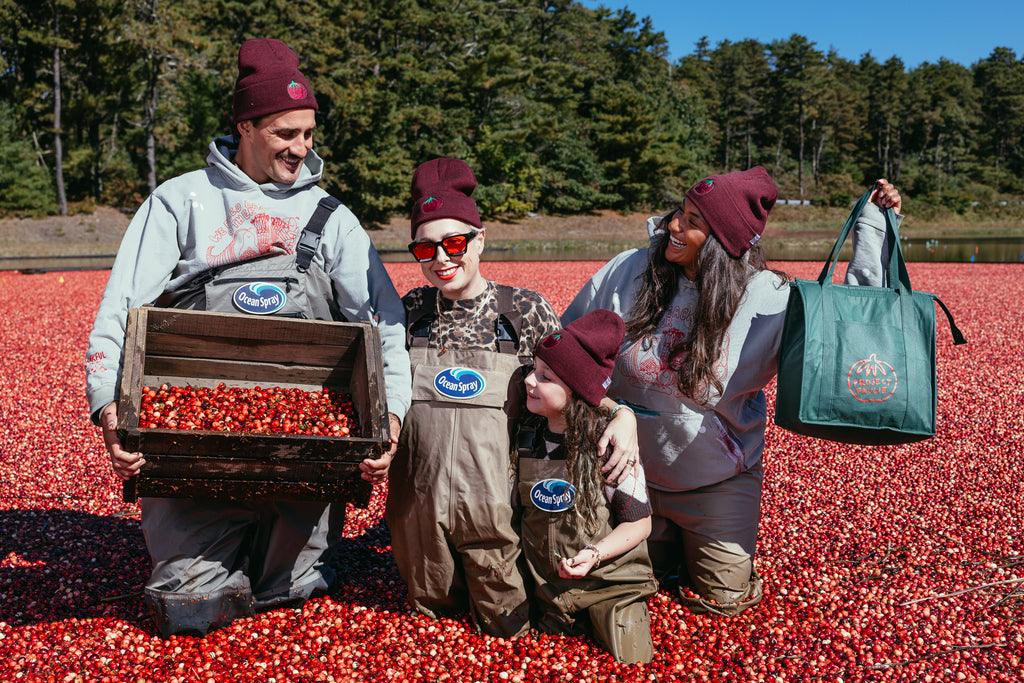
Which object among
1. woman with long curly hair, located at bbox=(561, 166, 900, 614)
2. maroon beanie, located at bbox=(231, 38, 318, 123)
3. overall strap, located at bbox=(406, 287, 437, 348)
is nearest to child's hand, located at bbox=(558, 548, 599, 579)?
woman with long curly hair, located at bbox=(561, 166, 900, 614)

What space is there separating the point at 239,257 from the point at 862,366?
267cm

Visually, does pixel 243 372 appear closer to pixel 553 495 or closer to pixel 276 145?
pixel 276 145

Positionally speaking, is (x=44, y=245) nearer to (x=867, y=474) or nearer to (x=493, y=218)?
(x=493, y=218)

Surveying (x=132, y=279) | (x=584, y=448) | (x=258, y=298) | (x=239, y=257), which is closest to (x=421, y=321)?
(x=258, y=298)

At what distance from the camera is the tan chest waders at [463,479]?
3170mm

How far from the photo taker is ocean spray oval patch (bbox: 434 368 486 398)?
3.17m

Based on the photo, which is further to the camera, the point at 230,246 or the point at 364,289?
the point at 364,289

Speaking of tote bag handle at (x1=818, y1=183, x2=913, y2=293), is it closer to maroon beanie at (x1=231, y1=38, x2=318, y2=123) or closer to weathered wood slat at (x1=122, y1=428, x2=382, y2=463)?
weathered wood slat at (x1=122, y1=428, x2=382, y2=463)

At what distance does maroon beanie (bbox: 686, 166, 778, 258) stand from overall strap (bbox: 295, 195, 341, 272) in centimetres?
161

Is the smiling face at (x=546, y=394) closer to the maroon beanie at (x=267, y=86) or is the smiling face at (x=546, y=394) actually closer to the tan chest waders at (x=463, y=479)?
the tan chest waders at (x=463, y=479)

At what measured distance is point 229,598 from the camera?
3363mm

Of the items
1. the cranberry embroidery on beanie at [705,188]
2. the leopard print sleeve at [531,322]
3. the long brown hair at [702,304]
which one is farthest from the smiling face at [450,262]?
the cranberry embroidery on beanie at [705,188]

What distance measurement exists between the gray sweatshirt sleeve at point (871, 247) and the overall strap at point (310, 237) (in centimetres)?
238

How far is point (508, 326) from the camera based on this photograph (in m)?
3.33
